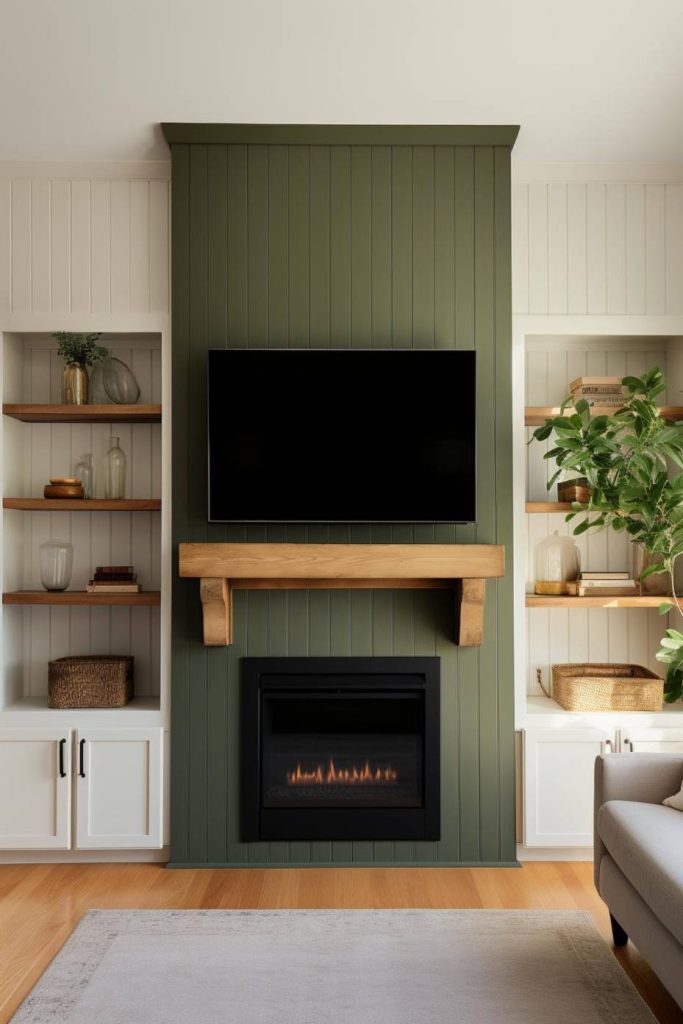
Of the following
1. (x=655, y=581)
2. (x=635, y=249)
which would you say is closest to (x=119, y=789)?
(x=655, y=581)

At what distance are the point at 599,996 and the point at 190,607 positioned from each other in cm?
189

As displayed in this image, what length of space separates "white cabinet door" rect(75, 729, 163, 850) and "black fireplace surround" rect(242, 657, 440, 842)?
0.36 metres

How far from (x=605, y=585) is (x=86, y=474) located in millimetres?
2222

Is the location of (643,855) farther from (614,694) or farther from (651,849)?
(614,694)

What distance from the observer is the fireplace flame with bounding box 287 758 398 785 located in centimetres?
324

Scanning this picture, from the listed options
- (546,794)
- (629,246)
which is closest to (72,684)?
(546,794)

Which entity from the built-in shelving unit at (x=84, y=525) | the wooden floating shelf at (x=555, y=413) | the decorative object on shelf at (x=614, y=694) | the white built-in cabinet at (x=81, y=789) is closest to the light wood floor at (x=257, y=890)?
the white built-in cabinet at (x=81, y=789)

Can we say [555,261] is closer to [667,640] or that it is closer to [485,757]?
[667,640]

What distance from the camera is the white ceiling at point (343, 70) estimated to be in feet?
7.93

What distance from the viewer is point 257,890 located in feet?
9.73

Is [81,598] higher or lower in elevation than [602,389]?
lower

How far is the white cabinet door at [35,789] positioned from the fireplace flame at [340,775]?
89 centimetres

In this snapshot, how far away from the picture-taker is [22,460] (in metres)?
3.57

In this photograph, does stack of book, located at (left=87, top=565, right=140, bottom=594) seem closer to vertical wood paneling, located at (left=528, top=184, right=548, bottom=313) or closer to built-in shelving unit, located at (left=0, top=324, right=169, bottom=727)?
built-in shelving unit, located at (left=0, top=324, right=169, bottom=727)
